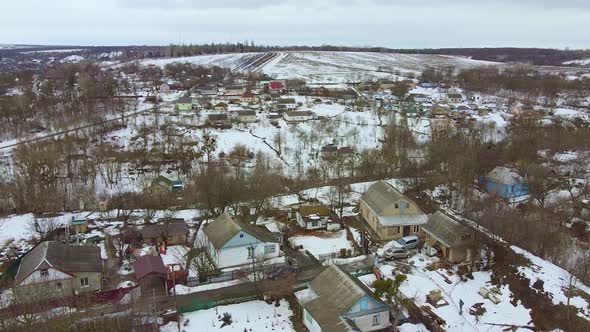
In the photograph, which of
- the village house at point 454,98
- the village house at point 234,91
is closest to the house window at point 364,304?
the village house at point 234,91

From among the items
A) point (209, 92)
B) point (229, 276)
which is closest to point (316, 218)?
point (229, 276)

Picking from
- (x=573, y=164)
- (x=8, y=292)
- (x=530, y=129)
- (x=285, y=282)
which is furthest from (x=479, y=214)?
(x=530, y=129)

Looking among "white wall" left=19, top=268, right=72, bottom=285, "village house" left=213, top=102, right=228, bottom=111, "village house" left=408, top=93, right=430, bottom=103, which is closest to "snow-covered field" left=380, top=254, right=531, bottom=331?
"white wall" left=19, top=268, right=72, bottom=285

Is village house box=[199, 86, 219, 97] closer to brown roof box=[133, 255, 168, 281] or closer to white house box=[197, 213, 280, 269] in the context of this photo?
white house box=[197, 213, 280, 269]

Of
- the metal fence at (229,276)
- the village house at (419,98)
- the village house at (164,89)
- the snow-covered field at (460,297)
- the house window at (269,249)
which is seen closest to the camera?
the snow-covered field at (460,297)

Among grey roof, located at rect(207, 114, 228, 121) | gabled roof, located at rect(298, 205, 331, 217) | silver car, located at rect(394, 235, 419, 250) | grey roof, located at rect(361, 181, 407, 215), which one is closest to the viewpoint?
silver car, located at rect(394, 235, 419, 250)

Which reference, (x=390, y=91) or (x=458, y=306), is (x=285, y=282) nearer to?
(x=458, y=306)

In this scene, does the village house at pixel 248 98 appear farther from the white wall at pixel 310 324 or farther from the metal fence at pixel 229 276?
the white wall at pixel 310 324
